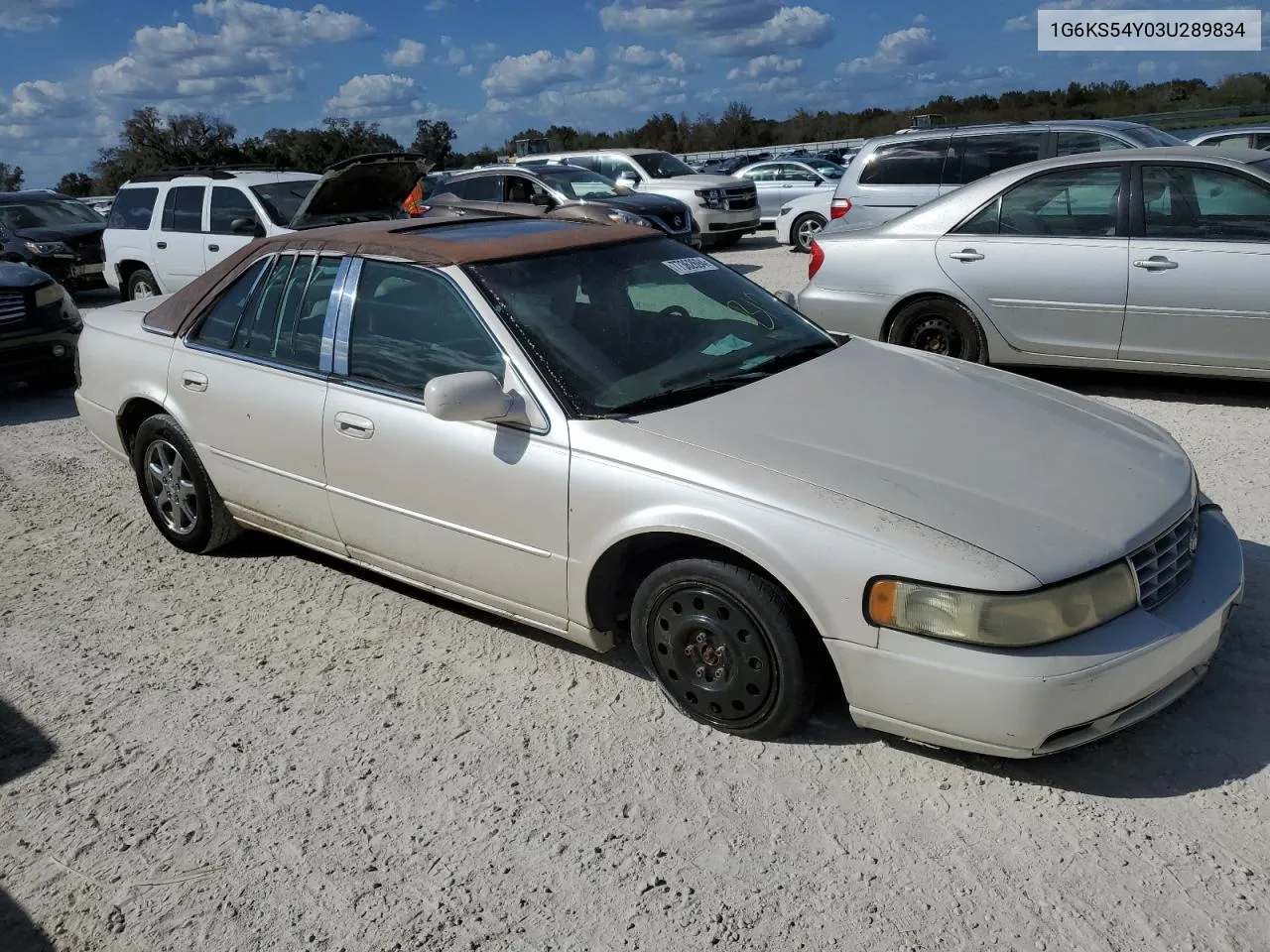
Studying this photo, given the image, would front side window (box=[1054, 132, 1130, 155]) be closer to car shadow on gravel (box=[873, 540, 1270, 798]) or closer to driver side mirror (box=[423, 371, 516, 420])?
car shadow on gravel (box=[873, 540, 1270, 798])

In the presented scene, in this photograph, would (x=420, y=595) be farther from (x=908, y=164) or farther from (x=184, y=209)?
(x=184, y=209)

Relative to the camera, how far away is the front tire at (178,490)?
488 cm

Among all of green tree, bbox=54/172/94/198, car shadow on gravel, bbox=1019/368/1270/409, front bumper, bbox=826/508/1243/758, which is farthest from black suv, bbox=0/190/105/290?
green tree, bbox=54/172/94/198

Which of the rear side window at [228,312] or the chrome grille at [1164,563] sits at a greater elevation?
the rear side window at [228,312]

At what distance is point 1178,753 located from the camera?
3217 mm

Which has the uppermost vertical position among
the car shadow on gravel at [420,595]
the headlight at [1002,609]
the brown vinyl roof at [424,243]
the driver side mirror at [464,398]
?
the brown vinyl roof at [424,243]

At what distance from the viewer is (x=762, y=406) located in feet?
11.8

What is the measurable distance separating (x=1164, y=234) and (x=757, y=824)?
16.8 feet

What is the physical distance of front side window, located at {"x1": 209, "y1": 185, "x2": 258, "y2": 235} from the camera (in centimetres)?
1180

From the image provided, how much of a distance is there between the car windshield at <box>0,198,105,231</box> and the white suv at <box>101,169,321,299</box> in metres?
3.87

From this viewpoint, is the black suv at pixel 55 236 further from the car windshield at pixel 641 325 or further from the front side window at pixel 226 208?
the car windshield at pixel 641 325

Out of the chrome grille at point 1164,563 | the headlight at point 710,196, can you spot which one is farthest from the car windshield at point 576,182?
the chrome grille at point 1164,563

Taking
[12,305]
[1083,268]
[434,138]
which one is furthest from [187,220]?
[434,138]

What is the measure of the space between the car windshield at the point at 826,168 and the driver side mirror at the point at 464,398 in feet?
63.9
